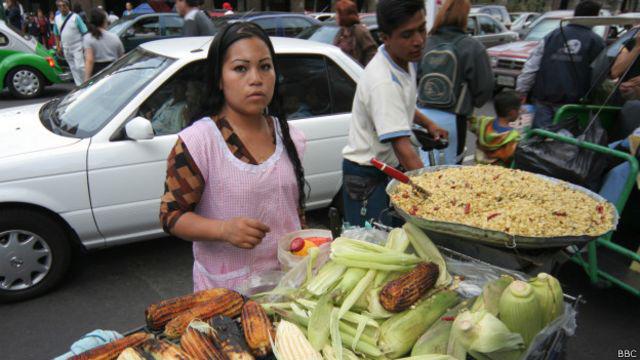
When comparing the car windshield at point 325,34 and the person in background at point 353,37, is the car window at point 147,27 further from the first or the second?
the person in background at point 353,37

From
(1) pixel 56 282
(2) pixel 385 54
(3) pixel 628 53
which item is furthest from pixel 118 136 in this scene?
(3) pixel 628 53

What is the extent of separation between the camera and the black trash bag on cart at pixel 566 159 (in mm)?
3130

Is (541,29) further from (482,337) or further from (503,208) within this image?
(482,337)

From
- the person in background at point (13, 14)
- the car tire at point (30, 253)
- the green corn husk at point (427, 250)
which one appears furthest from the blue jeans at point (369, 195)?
the person in background at point (13, 14)

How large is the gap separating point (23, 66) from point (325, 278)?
1141cm

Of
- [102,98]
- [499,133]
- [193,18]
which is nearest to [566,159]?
[499,133]

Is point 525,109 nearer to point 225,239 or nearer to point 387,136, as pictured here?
point 387,136

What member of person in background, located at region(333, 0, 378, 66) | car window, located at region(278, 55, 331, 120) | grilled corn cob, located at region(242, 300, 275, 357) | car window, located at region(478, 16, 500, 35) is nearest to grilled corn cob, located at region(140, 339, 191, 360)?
grilled corn cob, located at region(242, 300, 275, 357)

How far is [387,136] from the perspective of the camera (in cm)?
250

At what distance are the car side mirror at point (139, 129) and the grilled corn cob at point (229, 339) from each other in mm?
2397

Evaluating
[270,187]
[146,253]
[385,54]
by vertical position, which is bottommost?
[146,253]

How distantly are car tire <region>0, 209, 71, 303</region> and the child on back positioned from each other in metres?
3.73

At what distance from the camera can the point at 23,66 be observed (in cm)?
1041

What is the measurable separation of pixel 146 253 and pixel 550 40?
15.6ft
